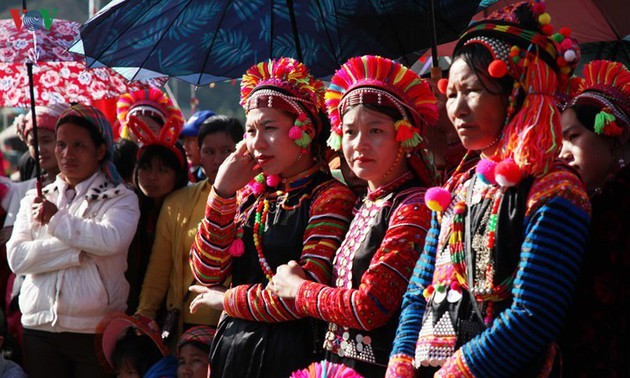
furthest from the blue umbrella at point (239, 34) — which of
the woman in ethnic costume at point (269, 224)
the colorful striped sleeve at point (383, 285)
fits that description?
the colorful striped sleeve at point (383, 285)

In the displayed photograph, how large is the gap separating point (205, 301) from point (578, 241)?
186cm

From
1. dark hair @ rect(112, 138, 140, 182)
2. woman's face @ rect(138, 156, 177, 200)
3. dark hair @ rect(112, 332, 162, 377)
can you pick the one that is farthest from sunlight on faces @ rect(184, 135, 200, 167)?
dark hair @ rect(112, 332, 162, 377)

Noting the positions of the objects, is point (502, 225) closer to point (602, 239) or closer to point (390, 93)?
point (602, 239)

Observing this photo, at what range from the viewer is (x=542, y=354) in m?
2.58

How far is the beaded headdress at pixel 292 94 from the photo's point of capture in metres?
3.85

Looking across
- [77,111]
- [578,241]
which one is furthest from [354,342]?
[77,111]

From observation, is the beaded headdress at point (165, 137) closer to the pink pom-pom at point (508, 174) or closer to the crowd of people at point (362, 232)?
the crowd of people at point (362, 232)

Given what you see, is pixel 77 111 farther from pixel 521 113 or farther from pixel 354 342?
pixel 521 113

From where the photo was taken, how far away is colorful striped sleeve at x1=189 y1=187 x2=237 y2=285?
12.6 feet

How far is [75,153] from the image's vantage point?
532 cm

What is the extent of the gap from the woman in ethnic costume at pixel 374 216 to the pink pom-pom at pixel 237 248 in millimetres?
369

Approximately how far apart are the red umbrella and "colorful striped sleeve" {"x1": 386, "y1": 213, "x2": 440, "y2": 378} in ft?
8.70

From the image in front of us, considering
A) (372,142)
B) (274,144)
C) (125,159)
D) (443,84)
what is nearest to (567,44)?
(443,84)

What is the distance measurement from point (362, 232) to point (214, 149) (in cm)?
235
